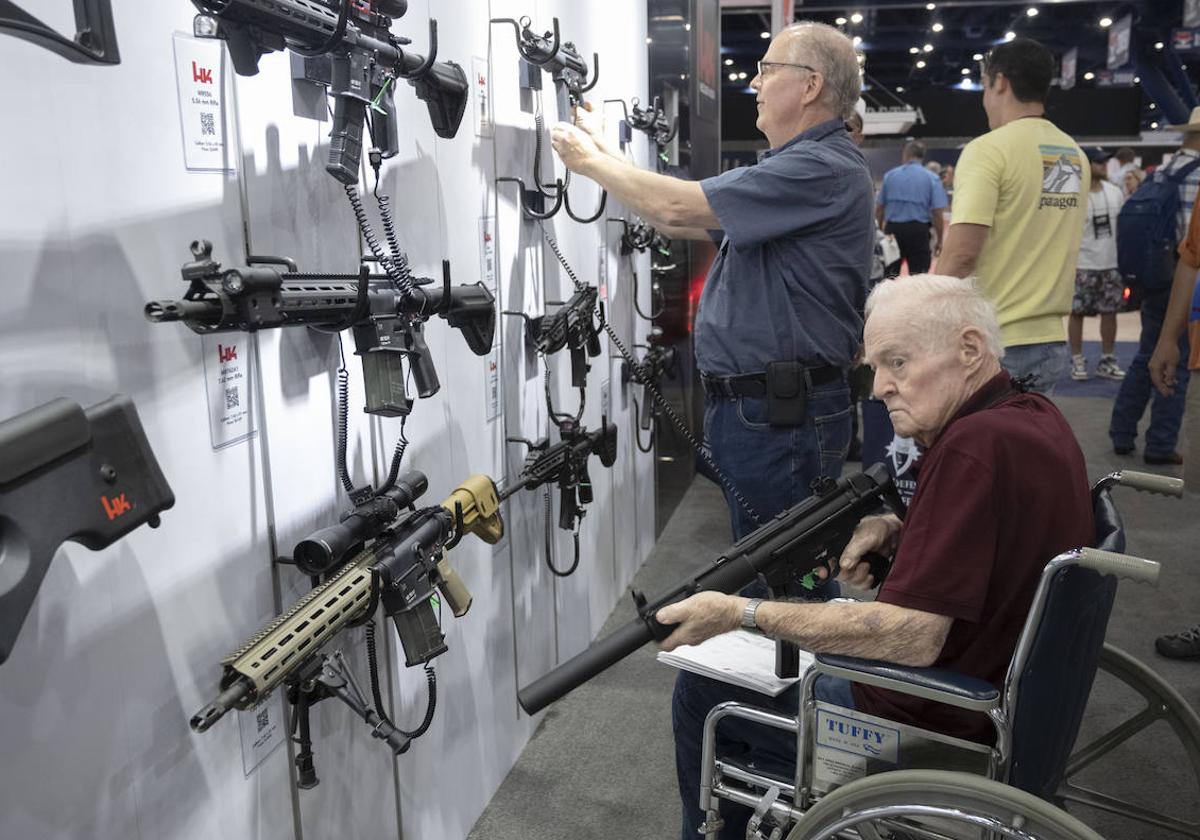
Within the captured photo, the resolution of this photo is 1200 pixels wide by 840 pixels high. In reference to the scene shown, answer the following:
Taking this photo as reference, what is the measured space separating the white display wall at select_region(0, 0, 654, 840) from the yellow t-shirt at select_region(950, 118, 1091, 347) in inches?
55.4

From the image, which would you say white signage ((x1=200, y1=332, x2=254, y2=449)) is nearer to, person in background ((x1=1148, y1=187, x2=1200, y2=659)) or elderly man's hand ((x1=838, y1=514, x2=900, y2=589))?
elderly man's hand ((x1=838, y1=514, x2=900, y2=589))

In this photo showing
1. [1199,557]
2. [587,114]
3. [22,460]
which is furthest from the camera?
[1199,557]

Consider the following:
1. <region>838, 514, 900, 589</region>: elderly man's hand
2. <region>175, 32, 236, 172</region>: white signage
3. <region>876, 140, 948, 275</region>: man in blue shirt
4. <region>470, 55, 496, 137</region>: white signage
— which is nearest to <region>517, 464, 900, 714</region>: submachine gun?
<region>838, 514, 900, 589</region>: elderly man's hand

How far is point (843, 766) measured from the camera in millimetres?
1558

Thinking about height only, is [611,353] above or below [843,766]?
above

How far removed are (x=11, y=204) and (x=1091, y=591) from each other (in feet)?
4.68

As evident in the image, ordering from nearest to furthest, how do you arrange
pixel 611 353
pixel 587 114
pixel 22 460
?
pixel 22 460 → pixel 587 114 → pixel 611 353

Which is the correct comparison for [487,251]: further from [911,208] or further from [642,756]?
[911,208]

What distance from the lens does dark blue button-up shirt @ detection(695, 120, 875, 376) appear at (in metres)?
2.29

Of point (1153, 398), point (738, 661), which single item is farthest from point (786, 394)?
point (1153, 398)

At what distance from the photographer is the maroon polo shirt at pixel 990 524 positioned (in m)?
1.40

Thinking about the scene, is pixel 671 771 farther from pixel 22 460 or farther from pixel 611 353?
pixel 22 460

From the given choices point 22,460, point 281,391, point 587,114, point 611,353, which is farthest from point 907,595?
point 611,353

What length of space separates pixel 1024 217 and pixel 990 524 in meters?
1.84
